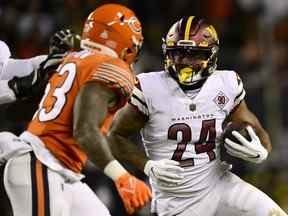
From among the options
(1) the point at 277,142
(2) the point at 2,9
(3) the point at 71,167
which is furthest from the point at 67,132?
(2) the point at 2,9

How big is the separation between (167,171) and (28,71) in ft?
3.11

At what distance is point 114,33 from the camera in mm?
5043

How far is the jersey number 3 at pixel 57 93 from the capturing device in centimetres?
486

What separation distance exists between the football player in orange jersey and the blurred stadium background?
2.70 metres

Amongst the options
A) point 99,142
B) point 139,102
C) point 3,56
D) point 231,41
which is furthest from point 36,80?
point 231,41

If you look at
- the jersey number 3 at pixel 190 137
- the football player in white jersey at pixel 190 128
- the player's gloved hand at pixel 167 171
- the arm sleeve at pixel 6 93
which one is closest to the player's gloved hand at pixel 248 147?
the football player in white jersey at pixel 190 128

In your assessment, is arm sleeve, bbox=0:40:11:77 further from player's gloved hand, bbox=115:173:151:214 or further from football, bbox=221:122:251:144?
football, bbox=221:122:251:144

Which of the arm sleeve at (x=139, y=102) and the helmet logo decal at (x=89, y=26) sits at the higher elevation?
the helmet logo decal at (x=89, y=26)

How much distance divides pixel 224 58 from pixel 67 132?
13.0 feet

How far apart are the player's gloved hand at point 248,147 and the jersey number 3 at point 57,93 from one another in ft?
2.84

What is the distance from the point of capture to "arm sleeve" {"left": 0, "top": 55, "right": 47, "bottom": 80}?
5141 mm

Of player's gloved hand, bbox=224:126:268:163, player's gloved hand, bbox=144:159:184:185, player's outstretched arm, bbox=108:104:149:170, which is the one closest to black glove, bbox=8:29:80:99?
player's outstretched arm, bbox=108:104:149:170

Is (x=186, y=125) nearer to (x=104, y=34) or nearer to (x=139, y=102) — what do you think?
(x=139, y=102)

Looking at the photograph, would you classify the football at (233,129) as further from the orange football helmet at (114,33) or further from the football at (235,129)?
the orange football helmet at (114,33)
